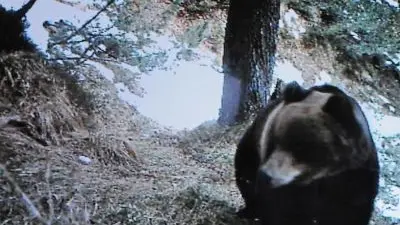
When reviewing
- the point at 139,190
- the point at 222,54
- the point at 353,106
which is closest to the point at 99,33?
the point at 222,54

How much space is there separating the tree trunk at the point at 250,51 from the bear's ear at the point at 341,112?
57 cm

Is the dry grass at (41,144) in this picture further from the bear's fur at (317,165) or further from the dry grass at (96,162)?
the bear's fur at (317,165)

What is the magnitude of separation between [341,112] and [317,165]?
154mm

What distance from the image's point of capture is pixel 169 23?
2.20 meters

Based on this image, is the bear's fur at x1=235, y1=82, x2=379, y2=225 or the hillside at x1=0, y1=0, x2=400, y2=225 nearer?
the bear's fur at x1=235, y1=82, x2=379, y2=225

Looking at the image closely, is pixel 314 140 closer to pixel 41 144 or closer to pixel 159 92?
pixel 159 92

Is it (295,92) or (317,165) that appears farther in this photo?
(295,92)

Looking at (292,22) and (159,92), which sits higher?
(292,22)

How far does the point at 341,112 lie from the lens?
1617mm

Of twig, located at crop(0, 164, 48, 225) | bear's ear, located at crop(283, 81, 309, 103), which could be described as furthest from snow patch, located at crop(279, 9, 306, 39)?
twig, located at crop(0, 164, 48, 225)

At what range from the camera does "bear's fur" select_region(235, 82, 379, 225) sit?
155cm

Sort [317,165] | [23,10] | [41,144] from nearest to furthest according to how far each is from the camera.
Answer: [317,165]
[41,144]
[23,10]

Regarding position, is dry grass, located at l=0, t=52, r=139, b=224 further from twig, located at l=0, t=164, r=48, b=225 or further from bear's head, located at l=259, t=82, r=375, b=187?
bear's head, located at l=259, t=82, r=375, b=187

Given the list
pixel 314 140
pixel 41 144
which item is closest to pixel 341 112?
pixel 314 140
